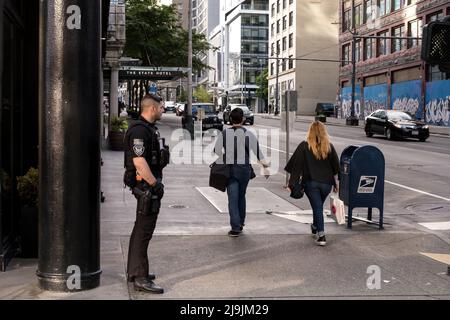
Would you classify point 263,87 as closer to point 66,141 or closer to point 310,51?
point 310,51

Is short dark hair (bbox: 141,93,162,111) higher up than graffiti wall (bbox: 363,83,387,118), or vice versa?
graffiti wall (bbox: 363,83,387,118)

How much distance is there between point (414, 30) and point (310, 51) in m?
38.0

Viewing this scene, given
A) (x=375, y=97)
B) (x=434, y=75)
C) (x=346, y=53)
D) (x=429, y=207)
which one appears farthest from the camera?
(x=346, y=53)

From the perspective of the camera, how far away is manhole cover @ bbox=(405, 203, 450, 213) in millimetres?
11758

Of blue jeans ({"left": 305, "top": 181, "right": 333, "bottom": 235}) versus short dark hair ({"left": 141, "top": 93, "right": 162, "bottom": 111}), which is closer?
short dark hair ({"left": 141, "top": 93, "right": 162, "bottom": 111})

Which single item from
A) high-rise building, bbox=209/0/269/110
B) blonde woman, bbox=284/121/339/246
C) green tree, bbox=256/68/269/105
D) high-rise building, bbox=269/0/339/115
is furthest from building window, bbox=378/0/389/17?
blonde woman, bbox=284/121/339/246

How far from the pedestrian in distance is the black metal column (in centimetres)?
321

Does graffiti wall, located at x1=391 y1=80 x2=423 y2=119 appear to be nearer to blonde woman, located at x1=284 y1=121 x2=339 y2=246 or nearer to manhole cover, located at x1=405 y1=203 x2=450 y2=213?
manhole cover, located at x1=405 y1=203 x2=450 y2=213

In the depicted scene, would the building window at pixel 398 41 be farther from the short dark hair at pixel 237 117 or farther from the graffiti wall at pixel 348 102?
the short dark hair at pixel 237 117

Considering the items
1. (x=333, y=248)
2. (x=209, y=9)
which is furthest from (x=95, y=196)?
(x=209, y=9)

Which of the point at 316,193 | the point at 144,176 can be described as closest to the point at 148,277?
the point at 144,176

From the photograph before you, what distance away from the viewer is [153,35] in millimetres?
50406

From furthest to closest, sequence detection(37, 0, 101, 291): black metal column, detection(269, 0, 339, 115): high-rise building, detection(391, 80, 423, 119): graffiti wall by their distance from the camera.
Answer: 1. detection(269, 0, 339, 115): high-rise building
2. detection(391, 80, 423, 119): graffiti wall
3. detection(37, 0, 101, 291): black metal column
